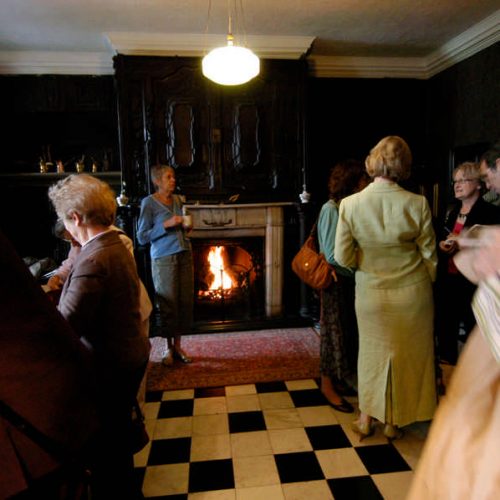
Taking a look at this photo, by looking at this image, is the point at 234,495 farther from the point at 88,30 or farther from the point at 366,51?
the point at 366,51

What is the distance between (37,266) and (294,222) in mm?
2585

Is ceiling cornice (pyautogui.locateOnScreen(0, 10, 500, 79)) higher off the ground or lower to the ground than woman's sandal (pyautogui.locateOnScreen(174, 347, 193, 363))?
higher

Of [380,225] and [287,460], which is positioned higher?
[380,225]

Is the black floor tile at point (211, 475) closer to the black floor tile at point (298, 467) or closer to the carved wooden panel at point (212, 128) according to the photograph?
the black floor tile at point (298, 467)

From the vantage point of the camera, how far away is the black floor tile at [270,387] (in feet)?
8.90

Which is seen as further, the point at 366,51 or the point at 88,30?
the point at 366,51

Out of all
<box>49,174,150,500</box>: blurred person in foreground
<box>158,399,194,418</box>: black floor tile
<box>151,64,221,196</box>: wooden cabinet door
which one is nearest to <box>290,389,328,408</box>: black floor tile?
<box>158,399,194,418</box>: black floor tile

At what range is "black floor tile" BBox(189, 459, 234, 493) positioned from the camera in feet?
5.98

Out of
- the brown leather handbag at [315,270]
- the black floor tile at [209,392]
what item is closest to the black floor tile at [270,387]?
the black floor tile at [209,392]

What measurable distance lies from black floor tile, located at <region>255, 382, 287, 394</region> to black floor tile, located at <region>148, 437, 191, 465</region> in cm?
69

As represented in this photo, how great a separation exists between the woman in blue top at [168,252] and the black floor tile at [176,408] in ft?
1.79

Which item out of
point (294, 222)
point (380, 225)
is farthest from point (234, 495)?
point (294, 222)

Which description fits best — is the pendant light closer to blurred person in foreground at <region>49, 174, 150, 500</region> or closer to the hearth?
blurred person in foreground at <region>49, 174, 150, 500</region>

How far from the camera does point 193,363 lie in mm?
3137
